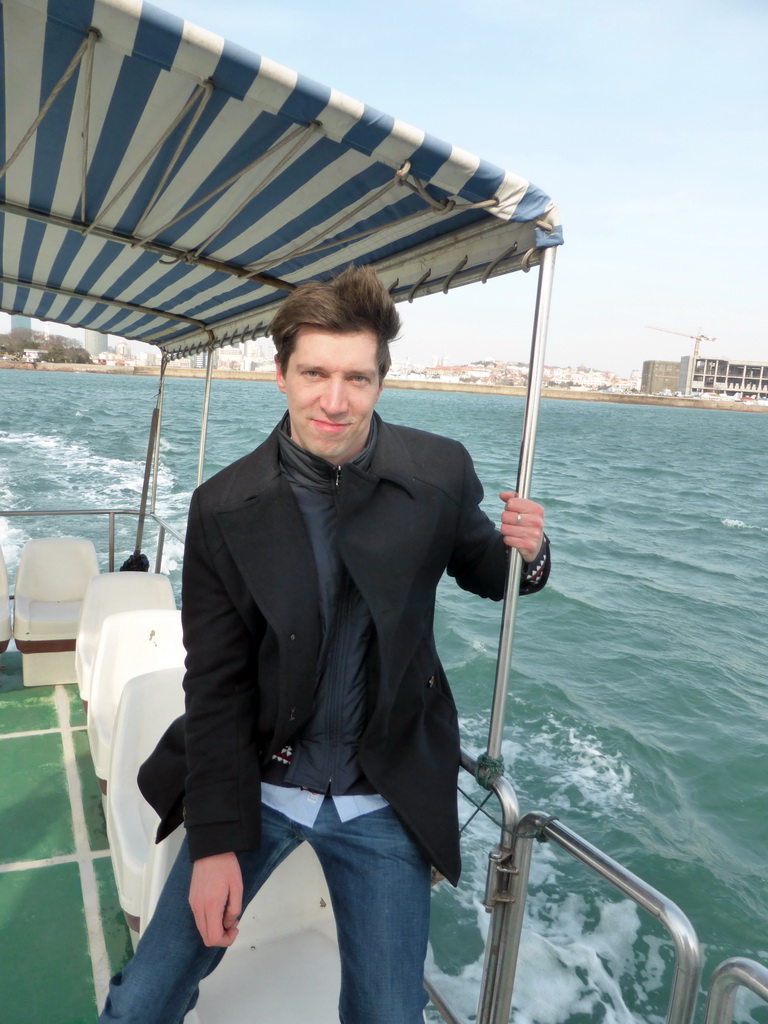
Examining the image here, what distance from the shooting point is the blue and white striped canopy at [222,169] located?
1250 mm

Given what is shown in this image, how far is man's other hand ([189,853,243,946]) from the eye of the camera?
132cm

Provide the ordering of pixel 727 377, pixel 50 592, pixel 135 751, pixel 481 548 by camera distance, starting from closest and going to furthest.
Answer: pixel 481 548
pixel 135 751
pixel 50 592
pixel 727 377

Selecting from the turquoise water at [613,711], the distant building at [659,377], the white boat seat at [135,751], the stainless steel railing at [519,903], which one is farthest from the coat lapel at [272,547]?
the distant building at [659,377]

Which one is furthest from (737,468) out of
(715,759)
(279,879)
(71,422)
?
(279,879)

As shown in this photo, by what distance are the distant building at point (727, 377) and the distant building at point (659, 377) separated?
1570 mm

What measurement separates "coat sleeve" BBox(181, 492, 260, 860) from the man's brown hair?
14.5 inches

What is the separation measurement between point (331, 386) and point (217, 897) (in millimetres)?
900

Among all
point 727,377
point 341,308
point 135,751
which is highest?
point 727,377

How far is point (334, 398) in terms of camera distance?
1321 mm

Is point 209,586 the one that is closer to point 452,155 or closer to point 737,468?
point 452,155

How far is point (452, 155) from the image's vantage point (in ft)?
4.58

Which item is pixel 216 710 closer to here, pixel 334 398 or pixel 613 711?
pixel 334 398

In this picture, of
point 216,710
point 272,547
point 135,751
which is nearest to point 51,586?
point 135,751

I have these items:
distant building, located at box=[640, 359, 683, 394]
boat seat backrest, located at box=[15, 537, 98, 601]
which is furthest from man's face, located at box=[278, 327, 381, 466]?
distant building, located at box=[640, 359, 683, 394]
